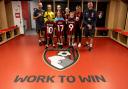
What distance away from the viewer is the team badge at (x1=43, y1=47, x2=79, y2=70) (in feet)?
13.0

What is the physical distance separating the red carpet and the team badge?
15 centimetres

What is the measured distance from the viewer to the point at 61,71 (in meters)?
3.56

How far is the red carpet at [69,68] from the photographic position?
2957 mm

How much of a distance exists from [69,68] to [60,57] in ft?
2.68

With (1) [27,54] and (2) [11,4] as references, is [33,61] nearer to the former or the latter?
(1) [27,54]

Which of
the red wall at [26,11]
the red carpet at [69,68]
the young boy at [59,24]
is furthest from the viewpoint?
the red wall at [26,11]

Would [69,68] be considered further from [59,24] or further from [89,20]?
[89,20]

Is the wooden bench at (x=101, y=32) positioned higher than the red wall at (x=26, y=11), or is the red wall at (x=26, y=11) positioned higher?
the red wall at (x=26, y=11)

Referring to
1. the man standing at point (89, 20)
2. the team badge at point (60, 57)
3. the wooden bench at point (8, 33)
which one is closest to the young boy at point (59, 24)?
the team badge at point (60, 57)

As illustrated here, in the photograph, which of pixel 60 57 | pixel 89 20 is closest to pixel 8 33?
pixel 60 57

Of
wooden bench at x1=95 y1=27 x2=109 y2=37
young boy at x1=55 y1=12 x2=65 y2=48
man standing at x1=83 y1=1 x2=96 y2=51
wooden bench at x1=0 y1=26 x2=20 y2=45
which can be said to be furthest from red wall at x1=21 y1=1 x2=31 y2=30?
man standing at x1=83 y1=1 x2=96 y2=51

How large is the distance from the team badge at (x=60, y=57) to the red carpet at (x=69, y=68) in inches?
6.0

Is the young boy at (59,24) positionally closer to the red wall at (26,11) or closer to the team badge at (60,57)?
the team badge at (60,57)

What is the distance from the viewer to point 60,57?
4473 mm
